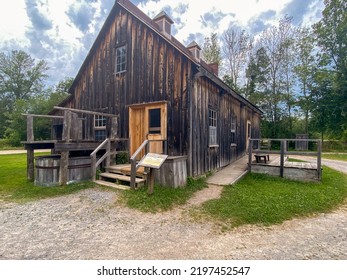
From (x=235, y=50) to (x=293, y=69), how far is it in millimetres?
7822

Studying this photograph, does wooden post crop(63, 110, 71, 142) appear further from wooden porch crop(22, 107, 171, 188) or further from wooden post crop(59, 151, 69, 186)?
wooden post crop(59, 151, 69, 186)

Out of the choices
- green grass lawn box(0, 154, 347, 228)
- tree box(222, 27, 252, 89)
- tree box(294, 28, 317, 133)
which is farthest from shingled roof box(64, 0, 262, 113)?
tree box(222, 27, 252, 89)

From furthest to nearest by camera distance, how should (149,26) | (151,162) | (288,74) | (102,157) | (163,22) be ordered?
(288,74) → (163,22) → (149,26) → (102,157) → (151,162)

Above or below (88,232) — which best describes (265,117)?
above

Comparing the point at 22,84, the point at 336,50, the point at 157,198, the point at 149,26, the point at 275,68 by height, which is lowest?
the point at 157,198

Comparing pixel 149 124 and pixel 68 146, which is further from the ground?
pixel 149 124

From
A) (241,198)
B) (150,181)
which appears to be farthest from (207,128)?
(150,181)

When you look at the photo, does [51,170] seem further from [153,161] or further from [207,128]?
[207,128]

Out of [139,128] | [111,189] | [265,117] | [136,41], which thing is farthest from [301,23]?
[111,189]

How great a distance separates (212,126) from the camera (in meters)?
8.41

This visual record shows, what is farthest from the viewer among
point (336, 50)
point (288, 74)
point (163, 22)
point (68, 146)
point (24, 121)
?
point (24, 121)
